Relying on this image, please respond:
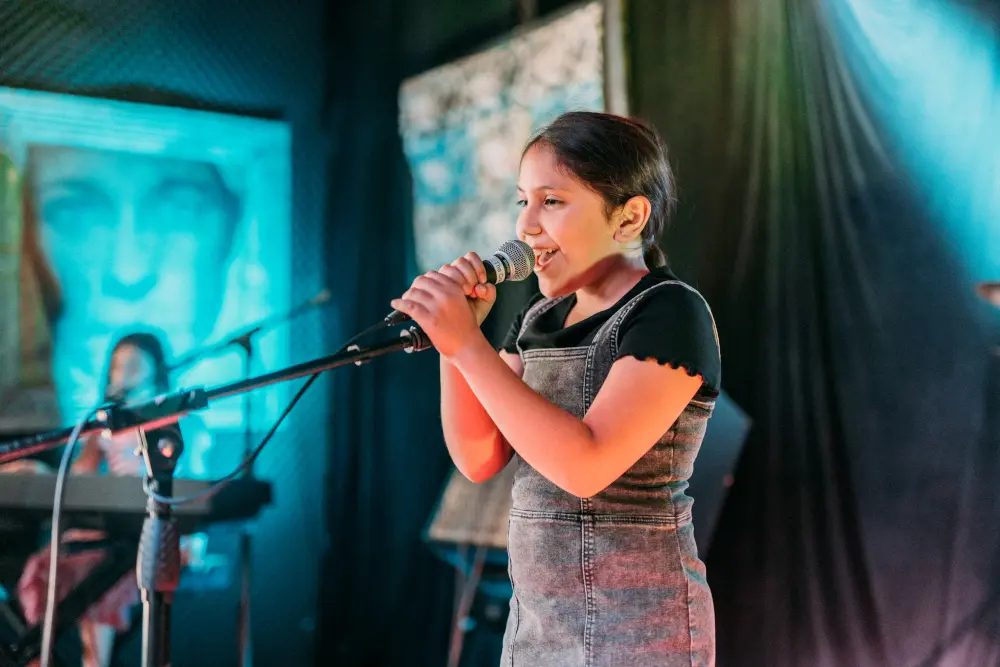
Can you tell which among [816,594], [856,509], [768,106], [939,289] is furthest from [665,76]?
[816,594]

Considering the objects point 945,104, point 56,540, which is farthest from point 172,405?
point 945,104

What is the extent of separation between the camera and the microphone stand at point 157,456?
3.74ft

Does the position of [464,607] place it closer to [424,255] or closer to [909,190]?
[424,255]

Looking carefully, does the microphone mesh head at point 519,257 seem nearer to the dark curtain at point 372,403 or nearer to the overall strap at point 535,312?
the overall strap at point 535,312

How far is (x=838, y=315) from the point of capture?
7.11ft

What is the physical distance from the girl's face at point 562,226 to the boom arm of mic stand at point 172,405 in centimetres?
23

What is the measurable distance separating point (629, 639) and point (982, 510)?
3.97 feet

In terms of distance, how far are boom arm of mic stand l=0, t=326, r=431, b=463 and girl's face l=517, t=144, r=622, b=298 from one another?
0.77 feet

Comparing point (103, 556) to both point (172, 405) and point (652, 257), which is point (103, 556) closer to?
point (172, 405)

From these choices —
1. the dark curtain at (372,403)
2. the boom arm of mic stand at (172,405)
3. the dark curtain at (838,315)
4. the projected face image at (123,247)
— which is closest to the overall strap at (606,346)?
the boom arm of mic stand at (172,405)

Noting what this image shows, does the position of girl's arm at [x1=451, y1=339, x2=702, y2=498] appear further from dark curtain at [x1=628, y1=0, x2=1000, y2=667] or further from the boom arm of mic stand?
dark curtain at [x1=628, y1=0, x2=1000, y2=667]

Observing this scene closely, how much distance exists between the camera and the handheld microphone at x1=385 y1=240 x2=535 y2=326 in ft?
3.53

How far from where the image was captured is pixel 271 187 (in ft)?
12.4

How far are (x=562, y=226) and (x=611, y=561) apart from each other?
42 centimetres
